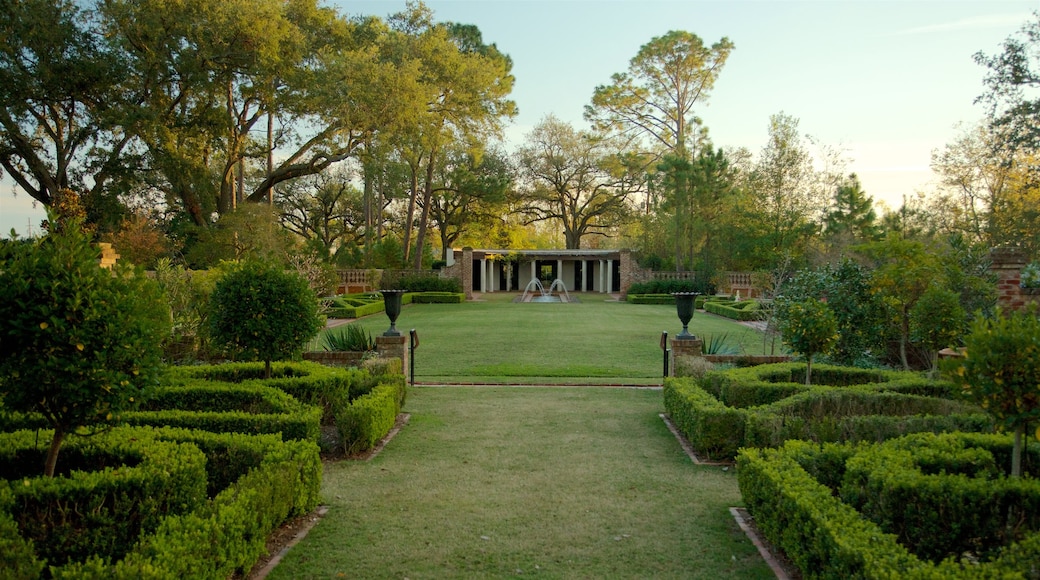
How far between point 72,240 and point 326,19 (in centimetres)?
2529

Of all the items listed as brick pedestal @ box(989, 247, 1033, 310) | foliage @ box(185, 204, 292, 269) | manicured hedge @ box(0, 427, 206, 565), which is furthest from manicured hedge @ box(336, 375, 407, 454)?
foliage @ box(185, 204, 292, 269)

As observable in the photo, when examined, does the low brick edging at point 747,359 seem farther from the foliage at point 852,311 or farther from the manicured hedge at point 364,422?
the manicured hedge at point 364,422

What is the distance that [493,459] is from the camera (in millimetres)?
5754

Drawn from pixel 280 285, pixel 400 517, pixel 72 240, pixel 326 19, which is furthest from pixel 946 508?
pixel 326 19

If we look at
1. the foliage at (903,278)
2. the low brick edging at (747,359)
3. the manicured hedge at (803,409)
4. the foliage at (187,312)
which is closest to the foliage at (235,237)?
the foliage at (187,312)

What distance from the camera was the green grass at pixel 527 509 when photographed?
3.62m

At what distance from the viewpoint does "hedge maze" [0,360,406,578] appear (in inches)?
111

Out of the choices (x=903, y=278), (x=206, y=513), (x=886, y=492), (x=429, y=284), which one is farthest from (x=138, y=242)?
(x=886, y=492)

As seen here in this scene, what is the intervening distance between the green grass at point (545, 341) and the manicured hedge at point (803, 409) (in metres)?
3.20

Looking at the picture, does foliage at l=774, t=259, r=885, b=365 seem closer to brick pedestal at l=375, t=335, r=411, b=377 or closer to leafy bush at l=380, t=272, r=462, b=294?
brick pedestal at l=375, t=335, r=411, b=377

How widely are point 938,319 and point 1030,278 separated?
7.13ft

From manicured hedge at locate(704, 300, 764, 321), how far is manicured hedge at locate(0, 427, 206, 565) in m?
17.4

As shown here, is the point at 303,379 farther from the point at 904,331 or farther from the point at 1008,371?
the point at 904,331

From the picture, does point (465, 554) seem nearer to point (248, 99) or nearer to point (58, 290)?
point (58, 290)
